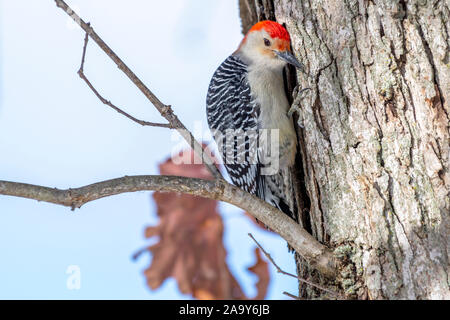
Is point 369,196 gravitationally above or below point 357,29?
below

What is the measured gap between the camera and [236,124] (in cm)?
386

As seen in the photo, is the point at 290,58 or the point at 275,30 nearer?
the point at 290,58

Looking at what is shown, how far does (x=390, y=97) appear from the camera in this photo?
2734 millimetres

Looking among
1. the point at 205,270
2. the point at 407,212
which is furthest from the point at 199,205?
→ the point at 407,212

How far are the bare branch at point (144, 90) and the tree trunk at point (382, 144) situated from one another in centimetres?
64

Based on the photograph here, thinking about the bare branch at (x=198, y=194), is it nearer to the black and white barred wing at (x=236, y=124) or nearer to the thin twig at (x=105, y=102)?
the thin twig at (x=105, y=102)

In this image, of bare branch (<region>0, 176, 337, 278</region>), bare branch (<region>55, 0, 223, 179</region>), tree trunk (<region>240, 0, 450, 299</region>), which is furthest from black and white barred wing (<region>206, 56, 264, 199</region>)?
bare branch (<region>0, 176, 337, 278</region>)

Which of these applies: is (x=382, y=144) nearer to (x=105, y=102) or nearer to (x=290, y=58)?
(x=290, y=58)

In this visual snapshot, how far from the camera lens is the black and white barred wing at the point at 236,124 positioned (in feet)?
12.5

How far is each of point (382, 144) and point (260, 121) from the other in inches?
45.8

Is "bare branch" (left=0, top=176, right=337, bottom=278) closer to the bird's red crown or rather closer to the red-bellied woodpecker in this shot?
the red-bellied woodpecker

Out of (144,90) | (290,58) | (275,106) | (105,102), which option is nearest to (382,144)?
(290,58)
